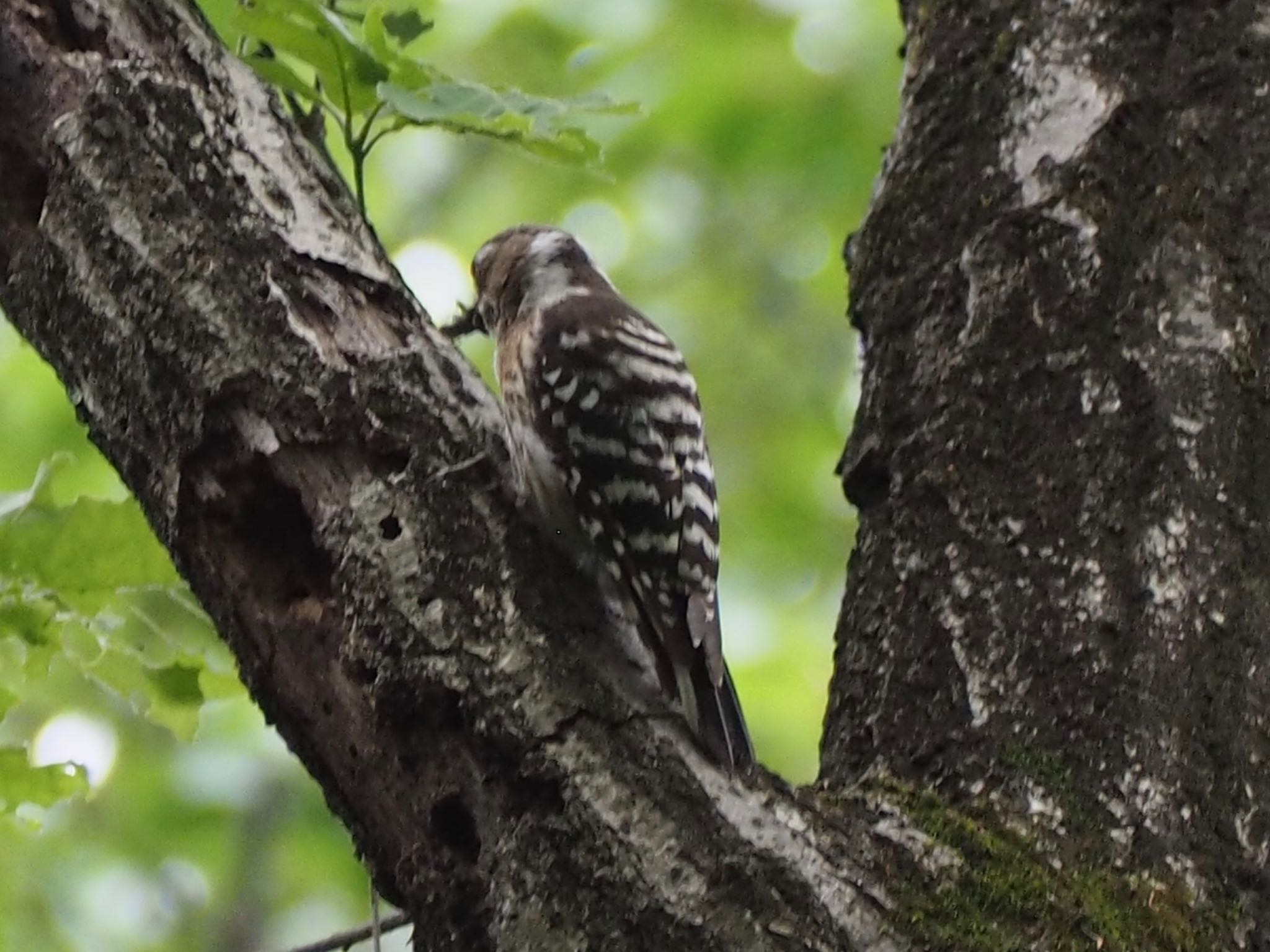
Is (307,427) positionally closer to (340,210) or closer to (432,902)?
(340,210)

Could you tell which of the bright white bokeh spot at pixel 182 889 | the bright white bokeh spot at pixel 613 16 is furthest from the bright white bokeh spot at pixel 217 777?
the bright white bokeh spot at pixel 613 16

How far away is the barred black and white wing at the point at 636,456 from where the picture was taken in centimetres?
227

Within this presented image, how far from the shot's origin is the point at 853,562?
2.39 m

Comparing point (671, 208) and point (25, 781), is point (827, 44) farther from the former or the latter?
point (25, 781)

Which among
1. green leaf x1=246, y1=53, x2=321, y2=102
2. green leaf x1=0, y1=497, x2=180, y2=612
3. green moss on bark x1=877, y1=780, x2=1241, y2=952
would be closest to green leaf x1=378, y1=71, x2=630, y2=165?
green leaf x1=246, y1=53, x2=321, y2=102

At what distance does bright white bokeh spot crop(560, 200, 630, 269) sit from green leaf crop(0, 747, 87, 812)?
16.6 ft

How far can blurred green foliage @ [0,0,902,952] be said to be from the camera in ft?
18.7

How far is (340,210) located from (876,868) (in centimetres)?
116

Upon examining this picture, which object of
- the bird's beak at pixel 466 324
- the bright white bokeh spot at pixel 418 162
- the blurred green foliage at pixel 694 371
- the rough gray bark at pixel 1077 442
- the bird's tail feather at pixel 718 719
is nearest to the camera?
the bird's tail feather at pixel 718 719

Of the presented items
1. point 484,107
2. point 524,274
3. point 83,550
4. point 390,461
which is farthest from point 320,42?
point 524,274

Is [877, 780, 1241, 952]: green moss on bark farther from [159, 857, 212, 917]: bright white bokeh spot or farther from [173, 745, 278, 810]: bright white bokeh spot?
[159, 857, 212, 917]: bright white bokeh spot

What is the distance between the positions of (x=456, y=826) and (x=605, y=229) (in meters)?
5.76

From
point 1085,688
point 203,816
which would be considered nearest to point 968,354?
point 1085,688

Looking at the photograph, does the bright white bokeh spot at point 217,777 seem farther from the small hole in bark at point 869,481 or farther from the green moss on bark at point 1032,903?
the green moss on bark at point 1032,903
